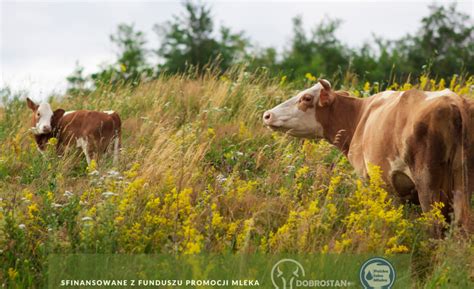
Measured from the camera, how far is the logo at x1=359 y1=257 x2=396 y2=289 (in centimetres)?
677

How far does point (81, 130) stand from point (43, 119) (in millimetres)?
679

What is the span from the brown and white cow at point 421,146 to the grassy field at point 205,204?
0.75 ft

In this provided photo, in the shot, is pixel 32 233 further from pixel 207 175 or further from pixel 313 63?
pixel 313 63

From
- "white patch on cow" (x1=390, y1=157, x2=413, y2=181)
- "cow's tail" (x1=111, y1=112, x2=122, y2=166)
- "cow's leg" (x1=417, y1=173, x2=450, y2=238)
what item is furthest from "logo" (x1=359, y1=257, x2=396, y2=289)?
"cow's tail" (x1=111, y1=112, x2=122, y2=166)

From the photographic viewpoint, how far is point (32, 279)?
6887mm

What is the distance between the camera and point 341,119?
32.6 ft

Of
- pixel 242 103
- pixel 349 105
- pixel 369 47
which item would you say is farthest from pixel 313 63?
pixel 349 105

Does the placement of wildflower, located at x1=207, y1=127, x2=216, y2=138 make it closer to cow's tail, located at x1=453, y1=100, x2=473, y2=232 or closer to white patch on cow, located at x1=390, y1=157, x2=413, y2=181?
white patch on cow, located at x1=390, y1=157, x2=413, y2=181

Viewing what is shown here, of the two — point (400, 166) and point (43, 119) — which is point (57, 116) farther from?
point (400, 166)

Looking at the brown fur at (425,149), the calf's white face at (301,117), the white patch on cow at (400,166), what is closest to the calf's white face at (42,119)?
the calf's white face at (301,117)

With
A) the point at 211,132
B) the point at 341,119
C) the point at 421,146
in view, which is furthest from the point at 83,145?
the point at 421,146

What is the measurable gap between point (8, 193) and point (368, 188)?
3.67 metres

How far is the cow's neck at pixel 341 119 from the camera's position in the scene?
9859 millimetres

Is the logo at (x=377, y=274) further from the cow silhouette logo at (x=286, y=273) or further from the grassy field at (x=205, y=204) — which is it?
the cow silhouette logo at (x=286, y=273)
